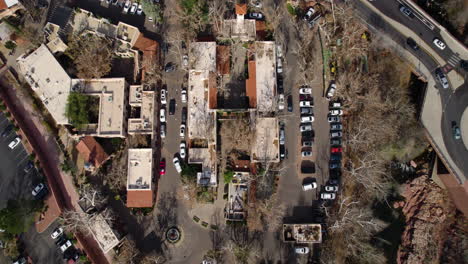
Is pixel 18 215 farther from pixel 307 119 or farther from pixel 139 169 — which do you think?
pixel 307 119

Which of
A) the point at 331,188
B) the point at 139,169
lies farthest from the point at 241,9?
the point at 331,188

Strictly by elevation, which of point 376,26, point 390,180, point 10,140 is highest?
point 376,26

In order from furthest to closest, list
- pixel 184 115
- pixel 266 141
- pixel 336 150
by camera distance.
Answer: pixel 184 115 → pixel 336 150 → pixel 266 141

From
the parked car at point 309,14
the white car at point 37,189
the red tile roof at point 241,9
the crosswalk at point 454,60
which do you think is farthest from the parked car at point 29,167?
the crosswalk at point 454,60

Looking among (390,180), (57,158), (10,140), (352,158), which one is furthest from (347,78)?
(10,140)

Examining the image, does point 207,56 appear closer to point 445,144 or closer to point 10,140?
point 10,140

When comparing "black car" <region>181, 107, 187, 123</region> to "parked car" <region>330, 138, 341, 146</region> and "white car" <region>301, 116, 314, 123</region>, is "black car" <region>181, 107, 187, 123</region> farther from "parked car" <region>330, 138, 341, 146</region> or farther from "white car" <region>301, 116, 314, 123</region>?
"parked car" <region>330, 138, 341, 146</region>

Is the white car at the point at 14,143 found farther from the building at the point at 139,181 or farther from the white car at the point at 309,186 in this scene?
the white car at the point at 309,186

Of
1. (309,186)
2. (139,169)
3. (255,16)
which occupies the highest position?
(255,16)
